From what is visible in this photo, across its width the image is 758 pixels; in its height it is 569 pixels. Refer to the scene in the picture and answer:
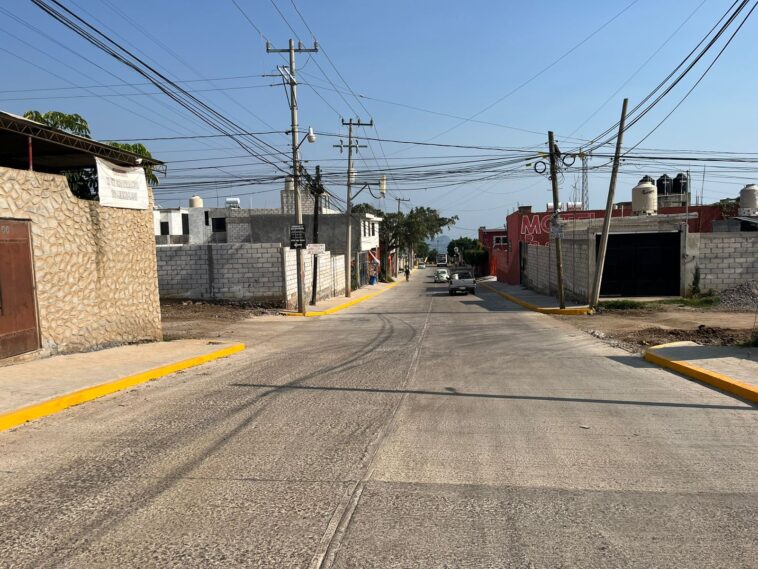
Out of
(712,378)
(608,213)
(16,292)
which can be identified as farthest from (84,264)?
(608,213)

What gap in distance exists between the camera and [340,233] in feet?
159

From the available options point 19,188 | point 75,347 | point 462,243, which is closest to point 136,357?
point 75,347

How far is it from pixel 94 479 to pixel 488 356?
892 cm

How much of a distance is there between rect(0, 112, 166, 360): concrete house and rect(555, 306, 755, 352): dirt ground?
11545 mm

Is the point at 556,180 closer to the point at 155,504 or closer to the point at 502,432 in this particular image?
the point at 502,432

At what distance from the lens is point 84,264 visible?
12047 mm

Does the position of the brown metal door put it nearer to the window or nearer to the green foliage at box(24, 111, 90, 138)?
the green foliage at box(24, 111, 90, 138)

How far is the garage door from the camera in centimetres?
2602

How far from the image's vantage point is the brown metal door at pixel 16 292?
983 cm

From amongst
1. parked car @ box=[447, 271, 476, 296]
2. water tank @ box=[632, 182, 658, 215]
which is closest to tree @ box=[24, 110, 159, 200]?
parked car @ box=[447, 271, 476, 296]

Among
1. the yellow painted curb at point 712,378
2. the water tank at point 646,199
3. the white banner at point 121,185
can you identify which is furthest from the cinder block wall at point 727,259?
the white banner at point 121,185

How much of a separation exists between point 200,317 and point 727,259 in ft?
69.8

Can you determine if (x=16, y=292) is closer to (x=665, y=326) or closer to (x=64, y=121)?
(x=64, y=121)

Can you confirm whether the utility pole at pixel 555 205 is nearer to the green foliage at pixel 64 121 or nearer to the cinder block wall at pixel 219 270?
the cinder block wall at pixel 219 270
